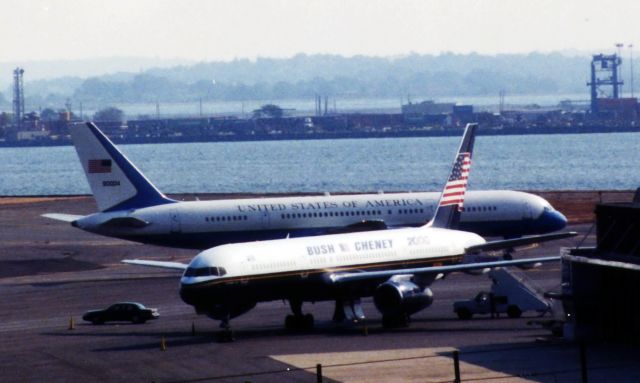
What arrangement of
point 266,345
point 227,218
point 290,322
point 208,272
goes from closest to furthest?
point 266,345 < point 208,272 < point 290,322 < point 227,218

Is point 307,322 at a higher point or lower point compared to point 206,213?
lower

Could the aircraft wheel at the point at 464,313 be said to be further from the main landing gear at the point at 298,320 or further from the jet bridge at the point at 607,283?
the jet bridge at the point at 607,283

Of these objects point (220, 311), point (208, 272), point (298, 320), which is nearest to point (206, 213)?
point (298, 320)

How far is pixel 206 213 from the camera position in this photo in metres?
80.7

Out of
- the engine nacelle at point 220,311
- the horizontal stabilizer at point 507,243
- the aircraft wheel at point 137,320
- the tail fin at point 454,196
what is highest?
the tail fin at point 454,196

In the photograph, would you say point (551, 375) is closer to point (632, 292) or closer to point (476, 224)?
point (632, 292)

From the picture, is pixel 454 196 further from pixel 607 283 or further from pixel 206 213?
pixel 206 213

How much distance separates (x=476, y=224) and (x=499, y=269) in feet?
80.1

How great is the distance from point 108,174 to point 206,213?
602 centimetres

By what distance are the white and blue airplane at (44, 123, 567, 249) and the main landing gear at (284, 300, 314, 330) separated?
23.4 meters

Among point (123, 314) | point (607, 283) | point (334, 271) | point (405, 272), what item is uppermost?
point (607, 283)

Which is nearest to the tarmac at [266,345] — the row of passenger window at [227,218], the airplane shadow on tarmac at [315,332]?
the airplane shadow on tarmac at [315,332]

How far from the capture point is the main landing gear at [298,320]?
57469 millimetres

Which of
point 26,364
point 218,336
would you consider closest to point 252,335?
point 218,336
